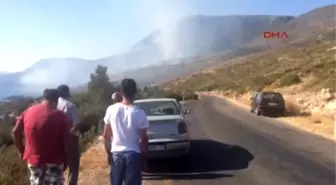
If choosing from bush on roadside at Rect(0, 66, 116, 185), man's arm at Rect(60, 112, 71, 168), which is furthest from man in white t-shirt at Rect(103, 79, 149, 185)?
bush on roadside at Rect(0, 66, 116, 185)

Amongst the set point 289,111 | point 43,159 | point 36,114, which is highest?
point 36,114

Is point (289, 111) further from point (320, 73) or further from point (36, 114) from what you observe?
point (36, 114)

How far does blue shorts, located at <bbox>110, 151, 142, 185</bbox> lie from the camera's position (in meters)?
6.29

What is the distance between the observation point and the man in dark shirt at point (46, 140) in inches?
235

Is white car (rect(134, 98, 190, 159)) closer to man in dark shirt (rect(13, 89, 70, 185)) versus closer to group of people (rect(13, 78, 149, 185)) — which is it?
group of people (rect(13, 78, 149, 185))

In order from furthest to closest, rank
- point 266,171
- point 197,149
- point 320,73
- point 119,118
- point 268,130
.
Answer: point 320,73, point 268,130, point 197,149, point 266,171, point 119,118

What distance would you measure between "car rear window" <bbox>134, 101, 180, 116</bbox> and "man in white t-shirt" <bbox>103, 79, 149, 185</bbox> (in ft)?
22.4

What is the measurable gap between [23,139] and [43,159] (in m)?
0.62

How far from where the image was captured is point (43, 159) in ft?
19.8

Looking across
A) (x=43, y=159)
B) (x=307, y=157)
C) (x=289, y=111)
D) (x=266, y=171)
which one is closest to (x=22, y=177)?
(x=43, y=159)

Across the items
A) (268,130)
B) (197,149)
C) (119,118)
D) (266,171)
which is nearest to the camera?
(119,118)

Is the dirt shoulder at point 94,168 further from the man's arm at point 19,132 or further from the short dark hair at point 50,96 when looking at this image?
the short dark hair at point 50,96

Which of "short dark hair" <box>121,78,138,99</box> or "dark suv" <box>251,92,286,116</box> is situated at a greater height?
"short dark hair" <box>121,78,138,99</box>

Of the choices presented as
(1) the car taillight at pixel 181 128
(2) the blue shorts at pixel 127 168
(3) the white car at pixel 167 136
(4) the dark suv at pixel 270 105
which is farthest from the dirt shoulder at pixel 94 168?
(4) the dark suv at pixel 270 105
